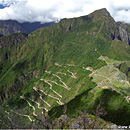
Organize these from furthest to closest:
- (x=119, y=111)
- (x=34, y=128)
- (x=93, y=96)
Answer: (x=93, y=96), (x=119, y=111), (x=34, y=128)

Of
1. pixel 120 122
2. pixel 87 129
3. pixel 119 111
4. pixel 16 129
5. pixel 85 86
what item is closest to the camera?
pixel 16 129

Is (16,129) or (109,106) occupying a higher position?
(16,129)

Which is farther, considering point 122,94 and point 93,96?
point 93,96

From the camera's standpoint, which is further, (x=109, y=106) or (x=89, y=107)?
(x=89, y=107)

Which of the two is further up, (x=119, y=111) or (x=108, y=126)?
(x=108, y=126)

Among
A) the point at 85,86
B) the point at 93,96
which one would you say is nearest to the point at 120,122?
the point at 93,96

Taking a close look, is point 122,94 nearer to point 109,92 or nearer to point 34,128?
point 109,92

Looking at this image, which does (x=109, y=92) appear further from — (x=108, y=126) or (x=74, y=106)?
(x=108, y=126)

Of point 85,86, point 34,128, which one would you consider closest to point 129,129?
point 34,128

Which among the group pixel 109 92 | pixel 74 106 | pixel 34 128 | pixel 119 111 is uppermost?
pixel 34 128
